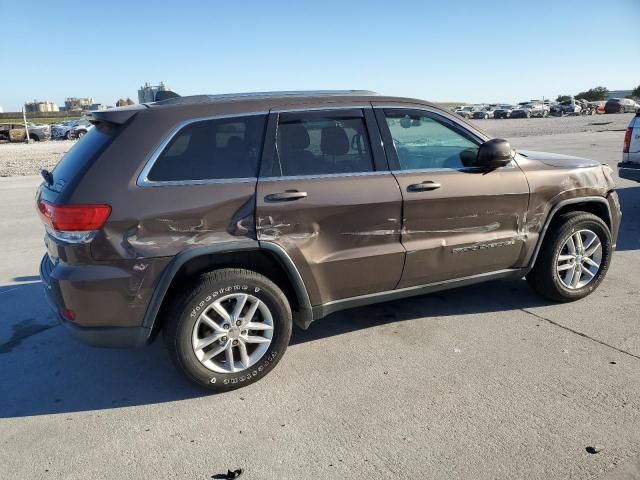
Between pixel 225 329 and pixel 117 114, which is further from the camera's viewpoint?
pixel 225 329

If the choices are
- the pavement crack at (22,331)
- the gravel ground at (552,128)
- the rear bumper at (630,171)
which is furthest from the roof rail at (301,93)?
the gravel ground at (552,128)

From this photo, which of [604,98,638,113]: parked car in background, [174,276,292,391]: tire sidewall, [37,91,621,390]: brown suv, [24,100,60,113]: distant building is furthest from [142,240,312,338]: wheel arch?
[24,100,60,113]: distant building

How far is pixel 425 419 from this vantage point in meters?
3.03

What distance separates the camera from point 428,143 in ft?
13.4

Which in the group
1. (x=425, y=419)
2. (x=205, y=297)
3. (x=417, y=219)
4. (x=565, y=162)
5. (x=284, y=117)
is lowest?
(x=425, y=419)

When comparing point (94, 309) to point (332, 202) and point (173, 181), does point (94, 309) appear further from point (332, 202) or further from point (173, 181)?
point (332, 202)

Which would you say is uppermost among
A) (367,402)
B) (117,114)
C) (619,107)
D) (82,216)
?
(619,107)

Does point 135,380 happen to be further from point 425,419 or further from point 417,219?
point 417,219

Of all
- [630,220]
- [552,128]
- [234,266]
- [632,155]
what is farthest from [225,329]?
[552,128]

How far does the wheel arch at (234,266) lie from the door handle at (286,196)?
0.92 feet

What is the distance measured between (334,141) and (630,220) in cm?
609

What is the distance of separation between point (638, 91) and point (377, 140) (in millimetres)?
105345

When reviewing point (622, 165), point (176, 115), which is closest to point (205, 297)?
point (176, 115)

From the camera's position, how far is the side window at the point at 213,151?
3.18 m
